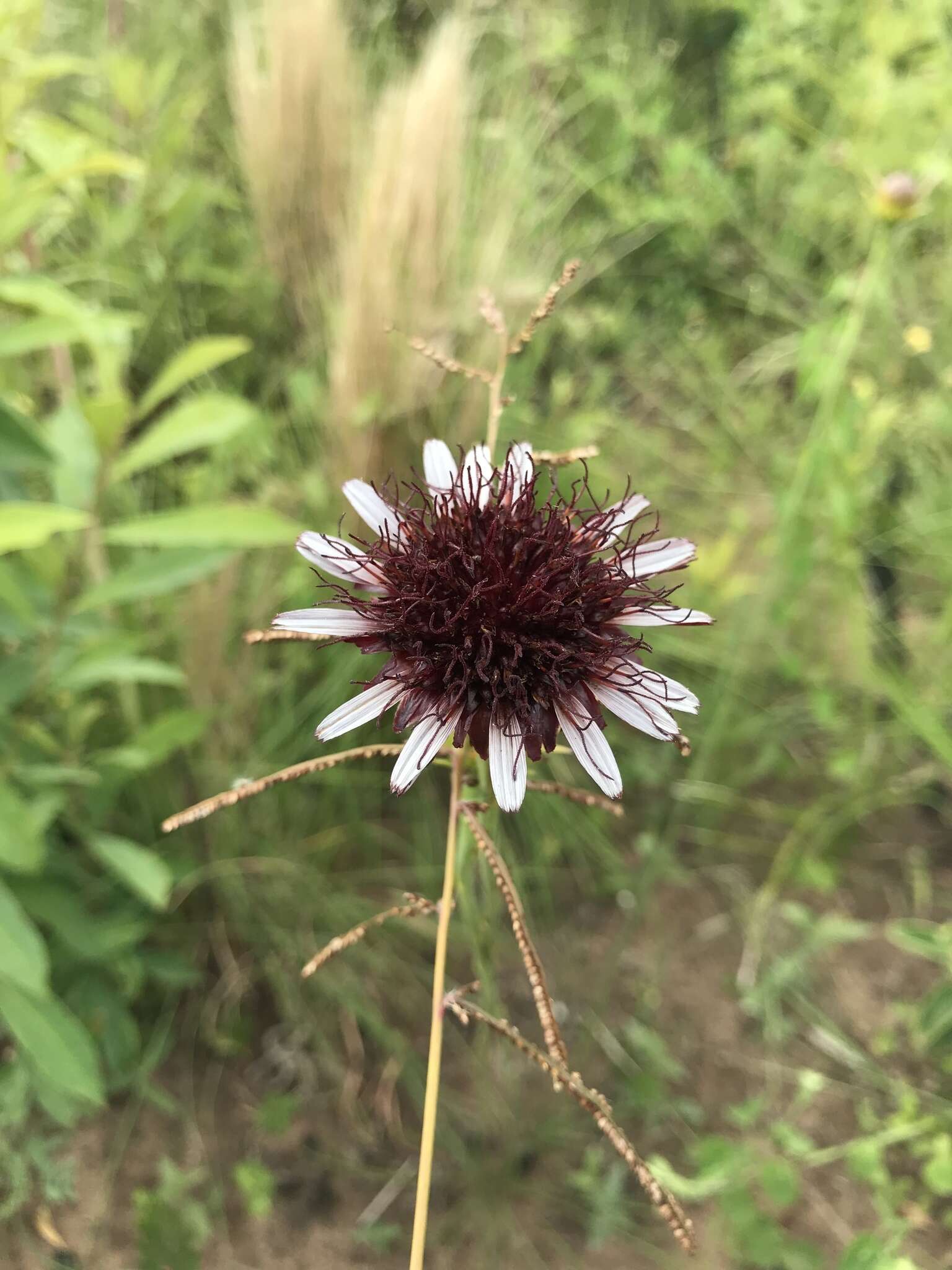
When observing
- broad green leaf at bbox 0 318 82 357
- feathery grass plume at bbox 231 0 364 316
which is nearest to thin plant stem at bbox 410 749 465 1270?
broad green leaf at bbox 0 318 82 357

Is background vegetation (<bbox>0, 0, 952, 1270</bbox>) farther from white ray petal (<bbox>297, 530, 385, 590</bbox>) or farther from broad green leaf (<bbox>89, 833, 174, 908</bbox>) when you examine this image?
white ray petal (<bbox>297, 530, 385, 590</bbox>)

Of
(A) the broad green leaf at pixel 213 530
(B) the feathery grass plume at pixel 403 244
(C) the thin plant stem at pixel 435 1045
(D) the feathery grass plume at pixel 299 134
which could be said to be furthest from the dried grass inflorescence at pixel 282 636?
(D) the feathery grass plume at pixel 299 134

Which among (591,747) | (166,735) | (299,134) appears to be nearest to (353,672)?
(166,735)

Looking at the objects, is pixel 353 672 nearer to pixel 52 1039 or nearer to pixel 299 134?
pixel 52 1039

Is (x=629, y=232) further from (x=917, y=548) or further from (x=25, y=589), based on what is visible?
(x=25, y=589)

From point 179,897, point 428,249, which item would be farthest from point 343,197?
point 179,897
